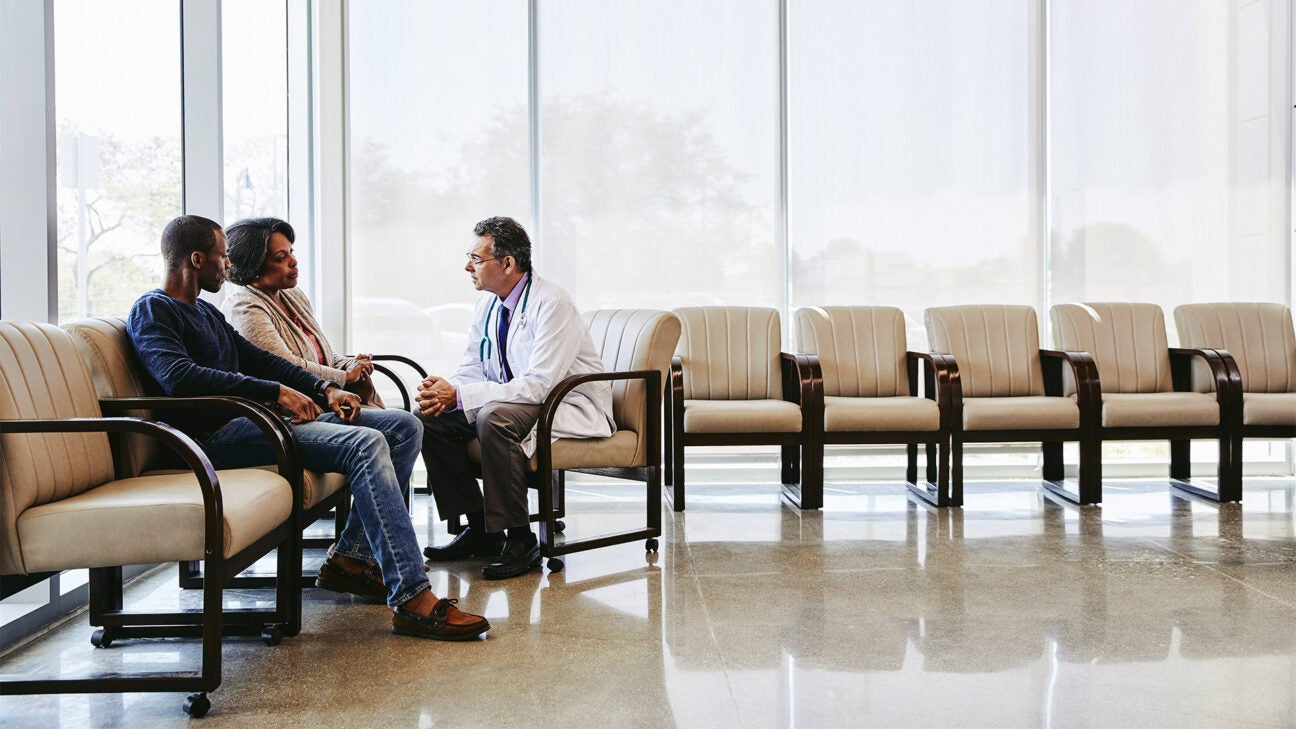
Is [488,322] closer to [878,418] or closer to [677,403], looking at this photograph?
[677,403]

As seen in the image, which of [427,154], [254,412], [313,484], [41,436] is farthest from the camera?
[427,154]

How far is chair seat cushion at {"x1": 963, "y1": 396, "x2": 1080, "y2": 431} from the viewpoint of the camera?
4.66 meters

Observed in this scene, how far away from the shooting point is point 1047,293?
19.2ft

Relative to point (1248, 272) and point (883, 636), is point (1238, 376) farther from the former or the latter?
point (883, 636)

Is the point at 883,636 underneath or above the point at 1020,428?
underneath

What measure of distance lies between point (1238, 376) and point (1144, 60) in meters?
2.07

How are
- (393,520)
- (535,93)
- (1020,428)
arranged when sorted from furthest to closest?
(535,93) → (1020,428) → (393,520)

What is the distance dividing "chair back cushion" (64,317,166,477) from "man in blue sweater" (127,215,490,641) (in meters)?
0.05

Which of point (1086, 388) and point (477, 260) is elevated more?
point (477, 260)

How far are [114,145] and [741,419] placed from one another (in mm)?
2708

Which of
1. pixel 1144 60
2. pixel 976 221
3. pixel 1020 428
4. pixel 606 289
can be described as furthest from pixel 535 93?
pixel 1144 60

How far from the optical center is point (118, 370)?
8.96 ft

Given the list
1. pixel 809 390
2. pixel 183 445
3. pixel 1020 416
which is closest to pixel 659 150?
Answer: pixel 809 390

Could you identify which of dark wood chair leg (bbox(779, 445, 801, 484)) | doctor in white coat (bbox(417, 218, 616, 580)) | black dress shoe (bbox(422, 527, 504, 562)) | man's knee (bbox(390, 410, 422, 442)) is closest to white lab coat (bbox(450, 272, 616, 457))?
doctor in white coat (bbox(417, 218, 616, 580))
